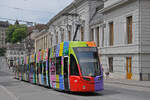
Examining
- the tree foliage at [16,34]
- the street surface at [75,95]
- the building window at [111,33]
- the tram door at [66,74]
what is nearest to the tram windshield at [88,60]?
the tram door at [66,74]

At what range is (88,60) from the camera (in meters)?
15.5

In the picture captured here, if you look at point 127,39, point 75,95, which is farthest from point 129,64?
point 75,95

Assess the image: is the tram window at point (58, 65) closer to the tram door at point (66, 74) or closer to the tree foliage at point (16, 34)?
the tram door at point (66, 74)

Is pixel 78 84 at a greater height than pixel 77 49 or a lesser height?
lesser

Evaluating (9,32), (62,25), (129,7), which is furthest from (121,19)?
(9,32)

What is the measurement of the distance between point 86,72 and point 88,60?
0.73m

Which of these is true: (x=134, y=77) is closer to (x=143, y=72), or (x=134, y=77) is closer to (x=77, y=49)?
(x=143, y=72)

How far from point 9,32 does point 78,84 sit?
121 m

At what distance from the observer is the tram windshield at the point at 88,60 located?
49.7 feet

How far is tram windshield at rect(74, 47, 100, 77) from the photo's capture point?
15160 millimetres

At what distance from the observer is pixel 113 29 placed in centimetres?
3575

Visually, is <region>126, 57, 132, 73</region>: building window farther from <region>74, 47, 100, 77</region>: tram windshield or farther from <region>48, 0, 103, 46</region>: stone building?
<region>74, 47, 100, 77</region>: tram windshield

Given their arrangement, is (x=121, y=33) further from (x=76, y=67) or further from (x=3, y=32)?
(x=3, y=32)

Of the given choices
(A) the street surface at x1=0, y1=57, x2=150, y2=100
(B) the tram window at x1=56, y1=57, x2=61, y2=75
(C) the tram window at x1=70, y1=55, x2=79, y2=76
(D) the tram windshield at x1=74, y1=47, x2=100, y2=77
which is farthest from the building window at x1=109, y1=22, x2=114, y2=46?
(C) the tram window at x1=70, y1=55, x2=79, y2=76
